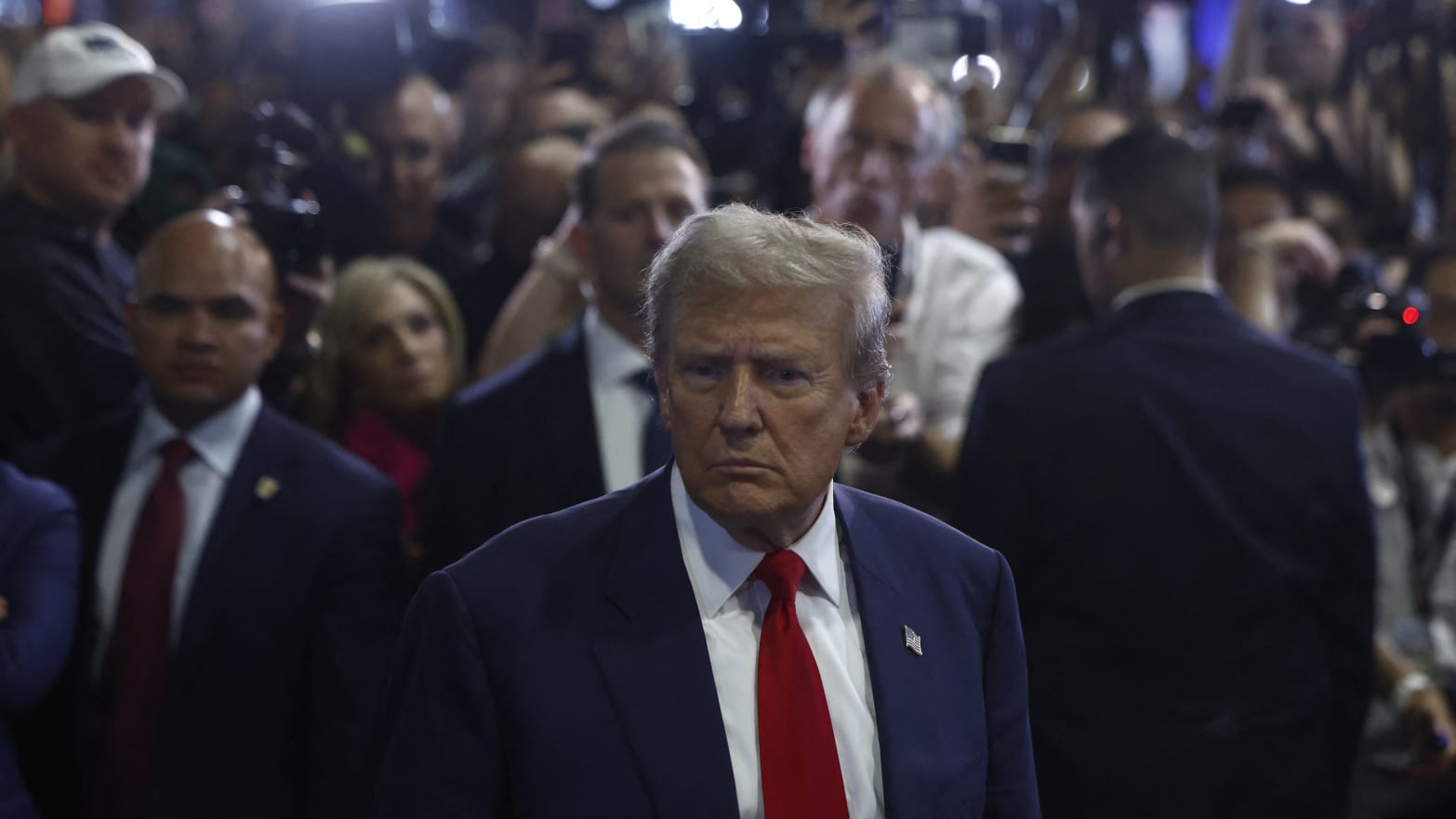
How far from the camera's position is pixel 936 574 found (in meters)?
1.90

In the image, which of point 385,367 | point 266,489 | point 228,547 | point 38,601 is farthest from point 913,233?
point 38,601

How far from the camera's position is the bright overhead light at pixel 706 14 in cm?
464

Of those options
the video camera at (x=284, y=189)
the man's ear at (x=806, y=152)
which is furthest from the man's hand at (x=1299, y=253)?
the video camera at (x=284, y=189)

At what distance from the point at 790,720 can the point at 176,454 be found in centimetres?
160

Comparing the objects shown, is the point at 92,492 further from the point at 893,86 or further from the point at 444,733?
the point at 893,86

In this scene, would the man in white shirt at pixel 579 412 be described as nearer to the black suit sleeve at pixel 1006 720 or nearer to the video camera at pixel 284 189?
the video camera at pixel 284 189

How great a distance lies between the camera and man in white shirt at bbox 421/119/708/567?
2855 mm

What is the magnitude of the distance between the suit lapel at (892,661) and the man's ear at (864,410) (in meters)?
0.10

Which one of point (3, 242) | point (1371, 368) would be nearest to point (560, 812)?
point (3, 242)

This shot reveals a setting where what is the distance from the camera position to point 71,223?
3529mm

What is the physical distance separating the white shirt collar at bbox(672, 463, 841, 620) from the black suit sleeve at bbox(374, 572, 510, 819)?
262mm

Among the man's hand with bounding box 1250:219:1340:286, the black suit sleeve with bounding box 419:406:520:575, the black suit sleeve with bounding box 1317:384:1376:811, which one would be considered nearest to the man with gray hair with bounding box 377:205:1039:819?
the black suit sleeve with bounding box 419:406:520:575

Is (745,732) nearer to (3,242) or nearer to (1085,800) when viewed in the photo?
(1085,800)

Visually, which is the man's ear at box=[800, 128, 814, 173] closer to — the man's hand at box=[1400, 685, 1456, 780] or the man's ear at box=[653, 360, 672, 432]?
the man's hand at box=[1400, 685, 1456, 780]
